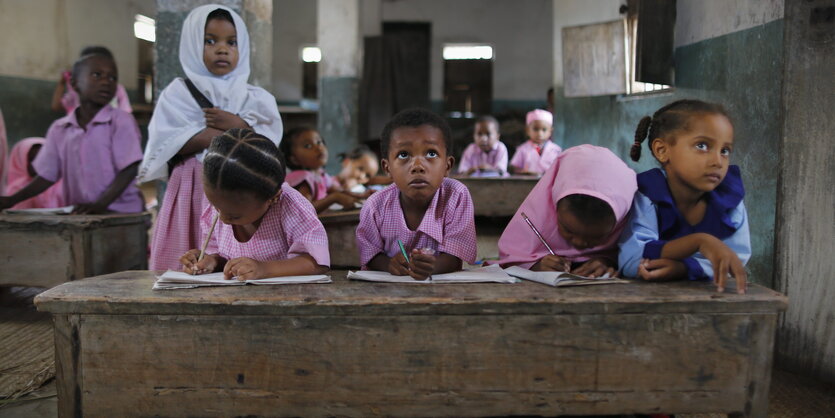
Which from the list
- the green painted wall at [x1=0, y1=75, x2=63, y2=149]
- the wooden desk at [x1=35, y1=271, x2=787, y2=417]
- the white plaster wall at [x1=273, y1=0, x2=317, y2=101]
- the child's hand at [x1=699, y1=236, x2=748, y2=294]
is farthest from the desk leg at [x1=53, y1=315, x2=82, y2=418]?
the white plaster wall at [x1=273, y1=0, x2=317, y2=101]

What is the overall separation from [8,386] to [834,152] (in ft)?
10.7

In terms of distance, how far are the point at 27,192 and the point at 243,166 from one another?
2.56 m

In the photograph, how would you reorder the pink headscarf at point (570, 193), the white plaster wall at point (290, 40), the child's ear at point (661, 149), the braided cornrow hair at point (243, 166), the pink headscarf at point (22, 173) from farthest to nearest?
the white plaster wall at point (290, 40) < the pink headscarf at point (22, 173) < the child's ear at point (661, 149) < the pink headscarf at point (570, 193) < the braided cornrow hair at point (243, 166)

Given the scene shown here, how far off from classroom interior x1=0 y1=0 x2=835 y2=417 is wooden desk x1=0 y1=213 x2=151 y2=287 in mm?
76

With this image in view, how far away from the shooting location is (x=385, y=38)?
43.9ft

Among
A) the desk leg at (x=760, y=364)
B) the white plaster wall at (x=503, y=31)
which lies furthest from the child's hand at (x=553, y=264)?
the white plaster wall at (x=503, y=31)

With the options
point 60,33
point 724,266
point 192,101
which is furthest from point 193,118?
point 60,33

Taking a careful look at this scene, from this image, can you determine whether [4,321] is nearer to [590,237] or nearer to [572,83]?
[590,237]

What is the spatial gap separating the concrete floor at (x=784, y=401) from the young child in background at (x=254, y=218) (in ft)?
2.79

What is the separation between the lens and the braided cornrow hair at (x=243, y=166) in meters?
1.79

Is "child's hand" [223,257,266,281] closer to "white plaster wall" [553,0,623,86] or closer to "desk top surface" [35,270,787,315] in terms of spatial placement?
"desk top surface" [35,270,787,315]

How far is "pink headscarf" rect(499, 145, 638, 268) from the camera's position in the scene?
189cm

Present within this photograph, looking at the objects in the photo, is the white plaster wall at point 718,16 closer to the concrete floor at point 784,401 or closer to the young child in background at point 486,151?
the concrete floor at point 784,401

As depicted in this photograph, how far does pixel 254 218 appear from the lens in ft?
6.20
